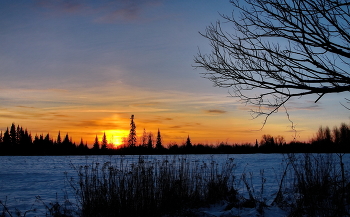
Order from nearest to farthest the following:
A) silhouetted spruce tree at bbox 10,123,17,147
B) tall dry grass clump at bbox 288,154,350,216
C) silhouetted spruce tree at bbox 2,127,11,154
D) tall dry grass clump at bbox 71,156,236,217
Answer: tall dry grass clump at bbox 288,154,350,216, tall dry grass clump at bbox 71,156,236,217, silhouetted spruce tree at bbox 2,127,11,154, silhouetted spruce tree at bbox 10,123,17,147

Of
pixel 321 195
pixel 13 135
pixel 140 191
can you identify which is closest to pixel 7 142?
pixel 13 135

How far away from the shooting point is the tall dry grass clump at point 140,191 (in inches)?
227

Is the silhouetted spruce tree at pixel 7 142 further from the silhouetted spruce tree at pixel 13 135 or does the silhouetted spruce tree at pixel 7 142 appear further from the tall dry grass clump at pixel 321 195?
the tall dry grass clump at pixel 321 195

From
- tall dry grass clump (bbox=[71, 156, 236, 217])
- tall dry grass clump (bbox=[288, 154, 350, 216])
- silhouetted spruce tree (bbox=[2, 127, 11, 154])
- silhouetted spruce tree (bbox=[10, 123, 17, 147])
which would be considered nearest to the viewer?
tall dry grass clump (bbox=[288, 154, 350, 216])

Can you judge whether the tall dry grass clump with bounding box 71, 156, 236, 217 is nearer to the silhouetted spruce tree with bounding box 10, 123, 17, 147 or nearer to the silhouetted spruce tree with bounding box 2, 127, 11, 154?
the silhouetted spruce tree with bounding box 2, 127, 11, 154

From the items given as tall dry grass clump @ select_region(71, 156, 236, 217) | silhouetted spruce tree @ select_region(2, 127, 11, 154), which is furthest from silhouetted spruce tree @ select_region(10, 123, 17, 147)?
tall dry grass clump @ select_region(71, 156, 236, 217)

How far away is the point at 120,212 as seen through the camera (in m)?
5.77

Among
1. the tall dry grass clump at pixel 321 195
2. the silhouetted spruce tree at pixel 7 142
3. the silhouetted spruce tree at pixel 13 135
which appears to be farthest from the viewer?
the silhouetted spruce tree at pixel 13 135

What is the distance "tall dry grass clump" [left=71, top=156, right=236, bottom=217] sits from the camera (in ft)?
18.9

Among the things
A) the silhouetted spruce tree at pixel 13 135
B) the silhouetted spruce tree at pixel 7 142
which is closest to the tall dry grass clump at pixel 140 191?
the silhouetted spruce tree at pixel 7 142

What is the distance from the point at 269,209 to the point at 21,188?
8969 mm

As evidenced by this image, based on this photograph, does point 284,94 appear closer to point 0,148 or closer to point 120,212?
point 120,212

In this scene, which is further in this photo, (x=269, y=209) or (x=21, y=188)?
(x=21, y=188)

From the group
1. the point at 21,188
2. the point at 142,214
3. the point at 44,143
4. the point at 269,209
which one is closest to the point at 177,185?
the point at 142,214
